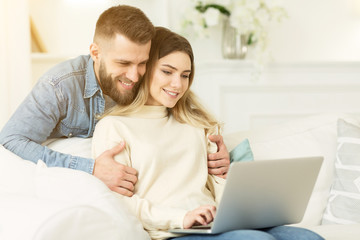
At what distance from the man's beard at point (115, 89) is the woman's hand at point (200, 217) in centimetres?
51

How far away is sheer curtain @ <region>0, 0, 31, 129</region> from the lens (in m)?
2.74

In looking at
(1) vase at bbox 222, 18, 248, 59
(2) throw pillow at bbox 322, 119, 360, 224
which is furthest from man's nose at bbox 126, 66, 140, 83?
(1) vase at bbox 222, 18, 248, 59

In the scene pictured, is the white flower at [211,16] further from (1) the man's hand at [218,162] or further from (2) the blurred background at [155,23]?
(1) the man's hand at [218,162]

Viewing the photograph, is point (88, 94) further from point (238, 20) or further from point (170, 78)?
point (238, 20)

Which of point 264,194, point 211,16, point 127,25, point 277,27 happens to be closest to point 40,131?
point 127,25

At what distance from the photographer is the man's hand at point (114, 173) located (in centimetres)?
153

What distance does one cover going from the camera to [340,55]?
11.7 feet

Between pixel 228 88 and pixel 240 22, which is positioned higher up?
pixel 240 22

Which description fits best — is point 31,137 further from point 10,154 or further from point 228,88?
point 228,88

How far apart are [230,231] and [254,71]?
1.99 m

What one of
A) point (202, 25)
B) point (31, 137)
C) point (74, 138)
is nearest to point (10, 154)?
point (31, 137)

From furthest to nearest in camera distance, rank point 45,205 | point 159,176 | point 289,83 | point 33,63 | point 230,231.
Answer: point 289,83, point 33,63, point 159,176, point 230,231, point 45,205

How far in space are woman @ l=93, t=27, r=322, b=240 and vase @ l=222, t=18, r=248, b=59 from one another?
1.36 metres

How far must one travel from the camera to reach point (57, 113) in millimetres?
1816
